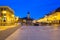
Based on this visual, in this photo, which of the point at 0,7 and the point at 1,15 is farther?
the point at 0,7

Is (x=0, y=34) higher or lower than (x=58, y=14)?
lower

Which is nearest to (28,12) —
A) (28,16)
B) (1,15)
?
(28,16)

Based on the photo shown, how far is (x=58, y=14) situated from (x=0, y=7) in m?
22.6

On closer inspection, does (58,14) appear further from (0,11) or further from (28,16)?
(0,11)

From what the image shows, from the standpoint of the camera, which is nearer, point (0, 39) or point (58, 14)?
point (0, 39)

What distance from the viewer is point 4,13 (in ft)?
205

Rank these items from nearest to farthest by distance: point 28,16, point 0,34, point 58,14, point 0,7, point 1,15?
point 0,34 → point 1,15 → point 0,7 → point 58,14 → point 28,16

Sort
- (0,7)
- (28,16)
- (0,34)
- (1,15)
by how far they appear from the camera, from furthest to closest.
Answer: (28,16), (0,7), (1,15), (0,34)

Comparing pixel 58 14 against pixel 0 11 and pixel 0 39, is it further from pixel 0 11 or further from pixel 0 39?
pixel 0 39

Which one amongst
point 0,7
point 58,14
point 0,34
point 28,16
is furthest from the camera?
point 28,16

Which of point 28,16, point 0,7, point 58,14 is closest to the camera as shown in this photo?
point 0,7

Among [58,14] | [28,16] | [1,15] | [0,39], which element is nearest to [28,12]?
[28,16]

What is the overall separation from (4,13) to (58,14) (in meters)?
21.3

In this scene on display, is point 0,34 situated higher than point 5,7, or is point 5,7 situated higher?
point 5,7
